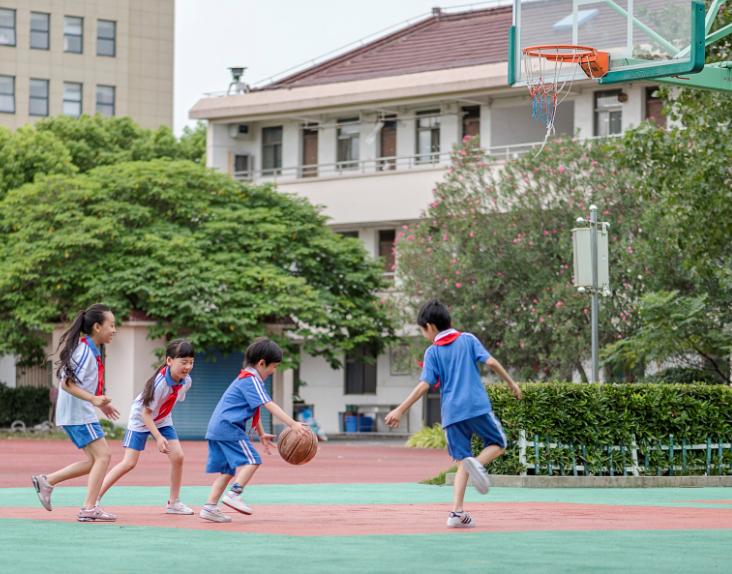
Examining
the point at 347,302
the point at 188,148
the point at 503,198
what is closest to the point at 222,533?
the point at 503,198

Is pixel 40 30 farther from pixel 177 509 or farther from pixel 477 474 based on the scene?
pixel 477 474

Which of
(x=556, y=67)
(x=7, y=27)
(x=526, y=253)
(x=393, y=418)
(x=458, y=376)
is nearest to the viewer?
(x=393, y=418)

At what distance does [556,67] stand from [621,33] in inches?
41.5

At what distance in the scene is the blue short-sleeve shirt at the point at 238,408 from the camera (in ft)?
41.6

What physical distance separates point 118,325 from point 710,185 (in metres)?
20.5

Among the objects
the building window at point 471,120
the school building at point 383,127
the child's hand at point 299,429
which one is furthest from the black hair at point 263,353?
the building window at point 471,120

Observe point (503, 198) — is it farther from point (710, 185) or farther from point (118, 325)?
point (710, 185)

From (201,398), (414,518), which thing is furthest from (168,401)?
(201,398)

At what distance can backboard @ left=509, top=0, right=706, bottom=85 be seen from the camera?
15867 mm

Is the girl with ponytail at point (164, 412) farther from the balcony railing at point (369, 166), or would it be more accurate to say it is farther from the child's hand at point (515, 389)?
the balcony railing at point (369, 166)

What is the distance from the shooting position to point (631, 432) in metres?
20.9

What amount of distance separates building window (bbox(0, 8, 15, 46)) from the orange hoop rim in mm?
61808

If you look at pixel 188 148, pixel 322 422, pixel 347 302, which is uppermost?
pixel 188 148

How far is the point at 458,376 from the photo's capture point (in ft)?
41.4
